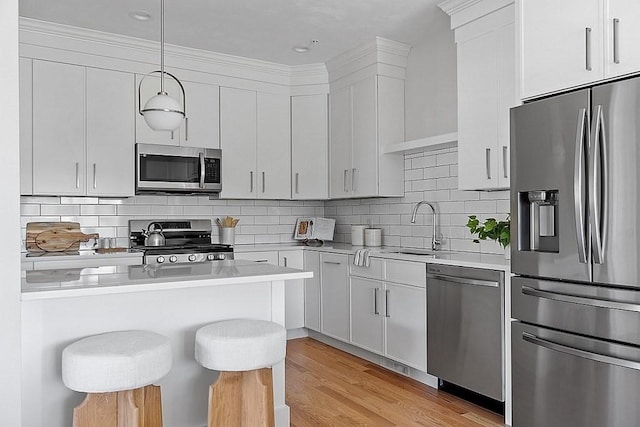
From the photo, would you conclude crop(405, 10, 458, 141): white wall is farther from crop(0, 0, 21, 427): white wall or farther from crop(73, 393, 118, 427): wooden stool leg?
crop(73, 393, 118, 427): wooden stool leg

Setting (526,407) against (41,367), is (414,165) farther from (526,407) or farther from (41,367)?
(41,367)

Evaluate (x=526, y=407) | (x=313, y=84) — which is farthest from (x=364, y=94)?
(x=526, y=407)

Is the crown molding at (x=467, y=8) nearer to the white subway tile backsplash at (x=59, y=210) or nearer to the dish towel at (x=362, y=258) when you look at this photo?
the dish towel at (x=362, y=258)

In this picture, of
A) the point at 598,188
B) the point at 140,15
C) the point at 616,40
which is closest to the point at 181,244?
the point at 140,15

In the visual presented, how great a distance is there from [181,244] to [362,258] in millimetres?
1702

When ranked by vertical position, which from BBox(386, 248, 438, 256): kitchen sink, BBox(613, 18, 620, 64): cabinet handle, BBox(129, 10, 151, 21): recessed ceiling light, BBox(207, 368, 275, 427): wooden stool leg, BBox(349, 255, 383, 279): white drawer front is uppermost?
BBox(129, 10, 151, 21): recessed ceiling light

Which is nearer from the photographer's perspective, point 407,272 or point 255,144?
point 407,272

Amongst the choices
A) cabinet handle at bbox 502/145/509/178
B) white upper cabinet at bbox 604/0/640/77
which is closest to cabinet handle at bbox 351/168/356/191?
cabinet handle at bbox 502/145/509/178

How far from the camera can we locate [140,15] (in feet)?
12.5

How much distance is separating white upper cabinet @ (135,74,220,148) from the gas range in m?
0.74

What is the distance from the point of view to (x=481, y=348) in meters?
3.05

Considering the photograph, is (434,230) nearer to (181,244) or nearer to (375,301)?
(375,301)

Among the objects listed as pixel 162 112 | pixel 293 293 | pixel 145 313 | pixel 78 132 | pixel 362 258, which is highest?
pixel 78 132

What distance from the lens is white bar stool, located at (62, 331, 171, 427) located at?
1.91 m
